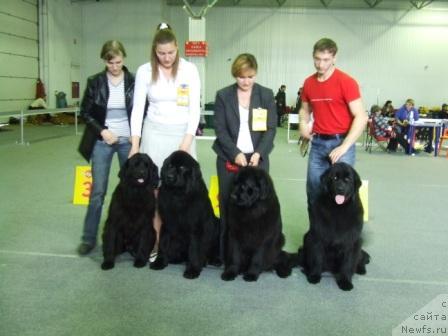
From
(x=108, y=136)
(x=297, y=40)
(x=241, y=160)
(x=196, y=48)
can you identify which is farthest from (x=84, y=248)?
(x=297, y=40)

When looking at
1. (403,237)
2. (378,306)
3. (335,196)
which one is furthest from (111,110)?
(403,237)

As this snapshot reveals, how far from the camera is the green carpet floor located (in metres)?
2.63

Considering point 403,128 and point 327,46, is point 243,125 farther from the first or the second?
point 403,128

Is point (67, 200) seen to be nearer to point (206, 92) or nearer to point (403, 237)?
point (403, 237)

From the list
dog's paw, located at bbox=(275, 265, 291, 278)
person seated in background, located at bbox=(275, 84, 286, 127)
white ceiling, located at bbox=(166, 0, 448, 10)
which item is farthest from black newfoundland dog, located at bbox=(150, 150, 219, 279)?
white ceiling, located at bbox=(166, 0, 448, 10)

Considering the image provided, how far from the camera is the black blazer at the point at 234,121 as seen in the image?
3.35 m

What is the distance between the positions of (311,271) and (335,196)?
0.64 meters

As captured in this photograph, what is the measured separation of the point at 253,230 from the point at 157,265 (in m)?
0.86

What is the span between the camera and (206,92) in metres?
19.7

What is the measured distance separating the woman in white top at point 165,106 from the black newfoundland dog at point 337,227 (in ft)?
3.61

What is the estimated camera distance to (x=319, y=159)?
3.54 meters

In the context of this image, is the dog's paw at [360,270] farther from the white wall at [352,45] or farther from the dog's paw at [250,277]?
the white wall at [352,45]

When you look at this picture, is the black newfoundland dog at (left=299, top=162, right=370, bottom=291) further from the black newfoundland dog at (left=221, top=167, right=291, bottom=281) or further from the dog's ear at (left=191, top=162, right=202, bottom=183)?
the dog's ear at (left=191, top=162, right=202, bottom=183)

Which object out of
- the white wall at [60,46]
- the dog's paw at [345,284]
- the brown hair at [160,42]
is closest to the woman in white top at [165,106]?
the brown hair at [160,42]
